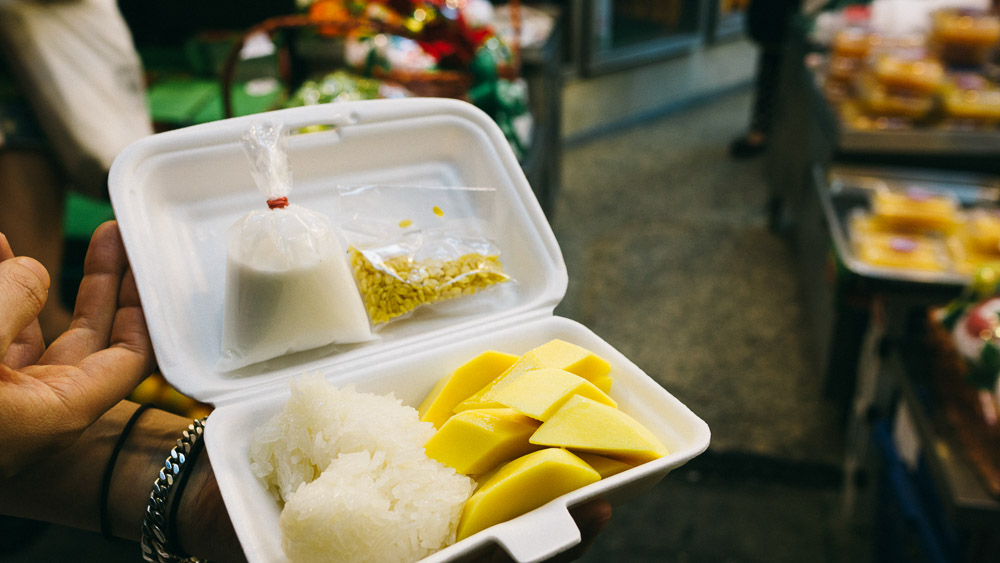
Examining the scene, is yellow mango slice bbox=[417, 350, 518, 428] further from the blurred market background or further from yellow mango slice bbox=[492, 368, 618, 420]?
the blurred market background

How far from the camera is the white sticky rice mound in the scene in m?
0.63

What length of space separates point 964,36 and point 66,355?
3162 millimetres

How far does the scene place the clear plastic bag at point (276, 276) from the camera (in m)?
0.83

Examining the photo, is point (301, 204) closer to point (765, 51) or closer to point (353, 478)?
point (353, 478)

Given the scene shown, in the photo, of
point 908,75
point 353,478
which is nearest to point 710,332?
point 908,75

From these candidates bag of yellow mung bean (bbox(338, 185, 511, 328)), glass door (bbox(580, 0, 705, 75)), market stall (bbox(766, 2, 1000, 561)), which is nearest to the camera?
bag of yellow mung bean (bbox(338, 185, 511, 328))

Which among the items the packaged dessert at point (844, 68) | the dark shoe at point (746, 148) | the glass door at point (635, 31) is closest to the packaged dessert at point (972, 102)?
the packaged dessert at point (844, 68)

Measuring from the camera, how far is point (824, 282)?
2.45 metres

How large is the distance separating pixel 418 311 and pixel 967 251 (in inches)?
74.5

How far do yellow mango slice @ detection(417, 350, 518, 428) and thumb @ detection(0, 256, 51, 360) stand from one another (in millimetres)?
445

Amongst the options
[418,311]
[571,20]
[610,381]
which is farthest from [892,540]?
[571,20]

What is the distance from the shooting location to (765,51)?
3971mm

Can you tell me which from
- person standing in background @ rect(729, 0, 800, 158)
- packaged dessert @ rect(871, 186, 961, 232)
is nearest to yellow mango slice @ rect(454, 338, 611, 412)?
packaged dessert @ rect(871, 186, 961, 232)

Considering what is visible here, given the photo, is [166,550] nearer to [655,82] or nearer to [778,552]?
[778,552]
